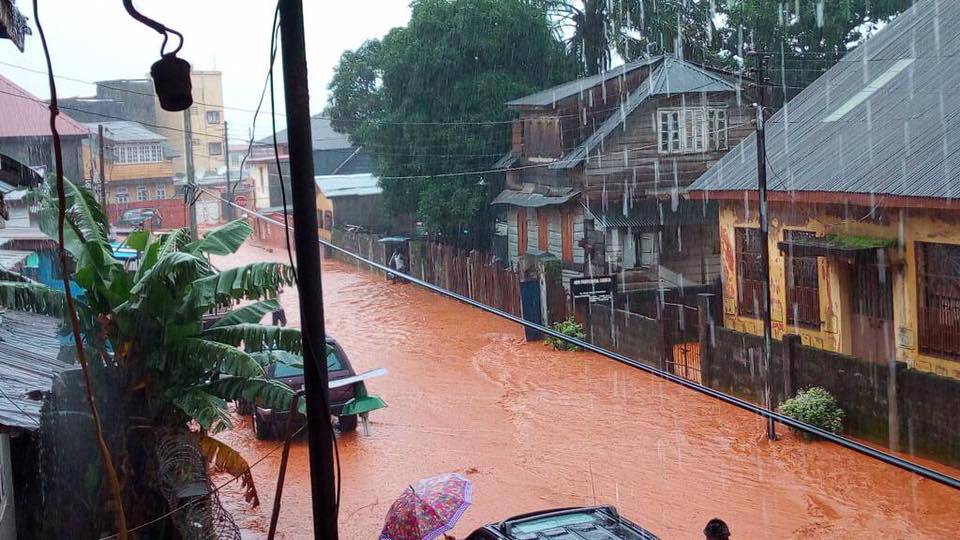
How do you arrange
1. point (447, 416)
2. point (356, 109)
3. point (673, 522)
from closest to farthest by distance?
point (673, 522) → point (447, 416) → point (356, 109)

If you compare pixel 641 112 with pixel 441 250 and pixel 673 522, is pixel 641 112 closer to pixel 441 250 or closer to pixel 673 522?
pixel 441 250

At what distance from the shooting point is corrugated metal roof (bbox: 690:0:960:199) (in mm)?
15109

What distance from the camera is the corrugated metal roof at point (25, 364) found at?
7062 millimetres

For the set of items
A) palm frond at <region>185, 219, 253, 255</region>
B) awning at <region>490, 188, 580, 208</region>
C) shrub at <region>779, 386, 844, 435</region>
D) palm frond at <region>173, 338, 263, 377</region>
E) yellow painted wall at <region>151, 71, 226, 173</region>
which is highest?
yellow painted wall at <region>151, 71, 226, 173</region>

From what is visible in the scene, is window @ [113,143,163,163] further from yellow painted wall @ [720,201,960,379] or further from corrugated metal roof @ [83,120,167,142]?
yellow painted wall @ [720,201,960,379]

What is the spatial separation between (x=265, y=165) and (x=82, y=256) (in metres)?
46.5

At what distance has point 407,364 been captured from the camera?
22.6 meters

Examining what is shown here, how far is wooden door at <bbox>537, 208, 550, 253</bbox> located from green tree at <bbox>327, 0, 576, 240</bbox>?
2.67 metres

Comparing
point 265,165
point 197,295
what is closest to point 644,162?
point 197,295

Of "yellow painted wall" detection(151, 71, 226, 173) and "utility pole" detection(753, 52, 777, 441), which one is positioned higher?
"yellow painted wall" detection(151, 71, 226, 173)

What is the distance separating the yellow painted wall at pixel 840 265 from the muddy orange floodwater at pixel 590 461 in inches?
79.6

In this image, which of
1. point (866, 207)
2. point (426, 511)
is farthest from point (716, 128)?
point (426, 511)

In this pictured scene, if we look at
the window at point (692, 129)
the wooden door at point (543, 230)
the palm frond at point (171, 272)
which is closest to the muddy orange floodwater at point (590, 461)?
the palm frond at point (171, 272)

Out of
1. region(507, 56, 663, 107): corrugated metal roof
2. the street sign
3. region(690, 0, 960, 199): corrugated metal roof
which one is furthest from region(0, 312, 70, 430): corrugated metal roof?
region(507, 56, 663, 107): corrugated metal roof
